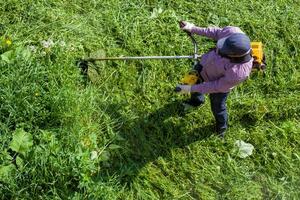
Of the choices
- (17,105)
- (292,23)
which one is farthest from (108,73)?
(292,23)

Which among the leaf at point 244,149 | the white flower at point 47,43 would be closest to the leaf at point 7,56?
the white flower at point 47,43

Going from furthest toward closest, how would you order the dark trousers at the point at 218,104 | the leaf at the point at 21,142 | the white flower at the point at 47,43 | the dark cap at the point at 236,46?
the white flower at the point at 47,43, the dark trousers at the point at 218,104, the leaf at the point at 21,142, the dark cap at the point at 236,46

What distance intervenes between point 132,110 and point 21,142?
1008 mm

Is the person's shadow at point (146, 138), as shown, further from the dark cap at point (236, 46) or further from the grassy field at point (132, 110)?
the dark cap at point (236, 46)

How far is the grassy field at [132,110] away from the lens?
370 centimetres

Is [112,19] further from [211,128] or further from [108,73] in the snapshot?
[211,128]

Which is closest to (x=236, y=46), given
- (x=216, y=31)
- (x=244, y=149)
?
(x=216, y=31)

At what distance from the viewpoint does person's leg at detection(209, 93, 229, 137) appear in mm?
3922

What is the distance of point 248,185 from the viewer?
4.11 metres

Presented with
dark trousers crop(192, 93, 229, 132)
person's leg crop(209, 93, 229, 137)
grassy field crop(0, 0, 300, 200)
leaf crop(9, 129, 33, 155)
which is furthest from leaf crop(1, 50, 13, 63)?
person's leg crop(209, 93, 229, 137)

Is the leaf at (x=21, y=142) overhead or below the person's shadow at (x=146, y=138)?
overhead

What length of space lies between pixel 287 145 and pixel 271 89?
0.56m

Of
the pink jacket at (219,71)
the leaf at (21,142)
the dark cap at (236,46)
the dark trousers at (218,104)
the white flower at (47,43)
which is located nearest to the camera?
the dark cap at (236,46)

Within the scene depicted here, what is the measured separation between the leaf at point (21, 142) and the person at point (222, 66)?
1.17m
